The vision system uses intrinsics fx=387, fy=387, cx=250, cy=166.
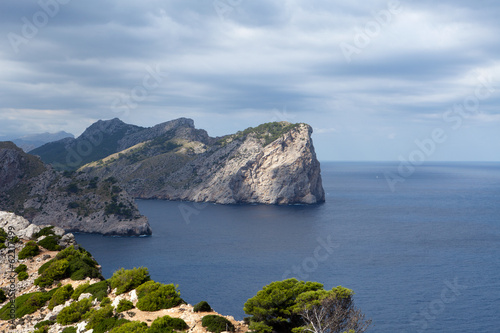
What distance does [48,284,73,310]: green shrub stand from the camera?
125ft

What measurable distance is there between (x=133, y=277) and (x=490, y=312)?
63.4 metres

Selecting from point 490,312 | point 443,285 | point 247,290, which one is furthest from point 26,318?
point 443,285

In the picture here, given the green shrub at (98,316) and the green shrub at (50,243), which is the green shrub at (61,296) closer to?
the green shrub at (98,316)

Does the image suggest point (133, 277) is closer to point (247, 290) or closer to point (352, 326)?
point (352, 326)

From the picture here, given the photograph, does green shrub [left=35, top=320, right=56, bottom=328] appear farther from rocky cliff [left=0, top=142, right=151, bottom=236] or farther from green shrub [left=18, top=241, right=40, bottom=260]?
rocky cliff [left=0, top=142, right=151, bottom=236]

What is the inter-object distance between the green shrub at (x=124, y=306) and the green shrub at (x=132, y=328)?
3565 millimetres

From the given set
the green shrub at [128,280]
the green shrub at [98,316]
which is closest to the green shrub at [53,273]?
the green shrub at [128,280]

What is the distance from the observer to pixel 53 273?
143 feet

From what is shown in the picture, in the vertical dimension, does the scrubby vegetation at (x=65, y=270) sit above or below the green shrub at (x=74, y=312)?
above

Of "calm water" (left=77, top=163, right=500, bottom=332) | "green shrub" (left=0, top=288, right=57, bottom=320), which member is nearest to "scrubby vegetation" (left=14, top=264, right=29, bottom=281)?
"green shrub" (left=0, top=288, right=57, bottom=320)

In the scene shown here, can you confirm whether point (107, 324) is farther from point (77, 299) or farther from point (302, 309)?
point (302, 309)

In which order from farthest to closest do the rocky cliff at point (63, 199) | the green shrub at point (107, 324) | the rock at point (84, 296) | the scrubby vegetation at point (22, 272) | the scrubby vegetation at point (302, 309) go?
the rocky cliff at point (63, 199) < the scrubby vegetation at point (22, 272) < the rock at point (84, 296) < the scrubby vegetation at point (302, 309) < the green shrub at point (107, 324)

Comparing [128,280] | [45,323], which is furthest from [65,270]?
[128,280]

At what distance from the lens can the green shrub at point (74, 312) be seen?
35156 millimetres
